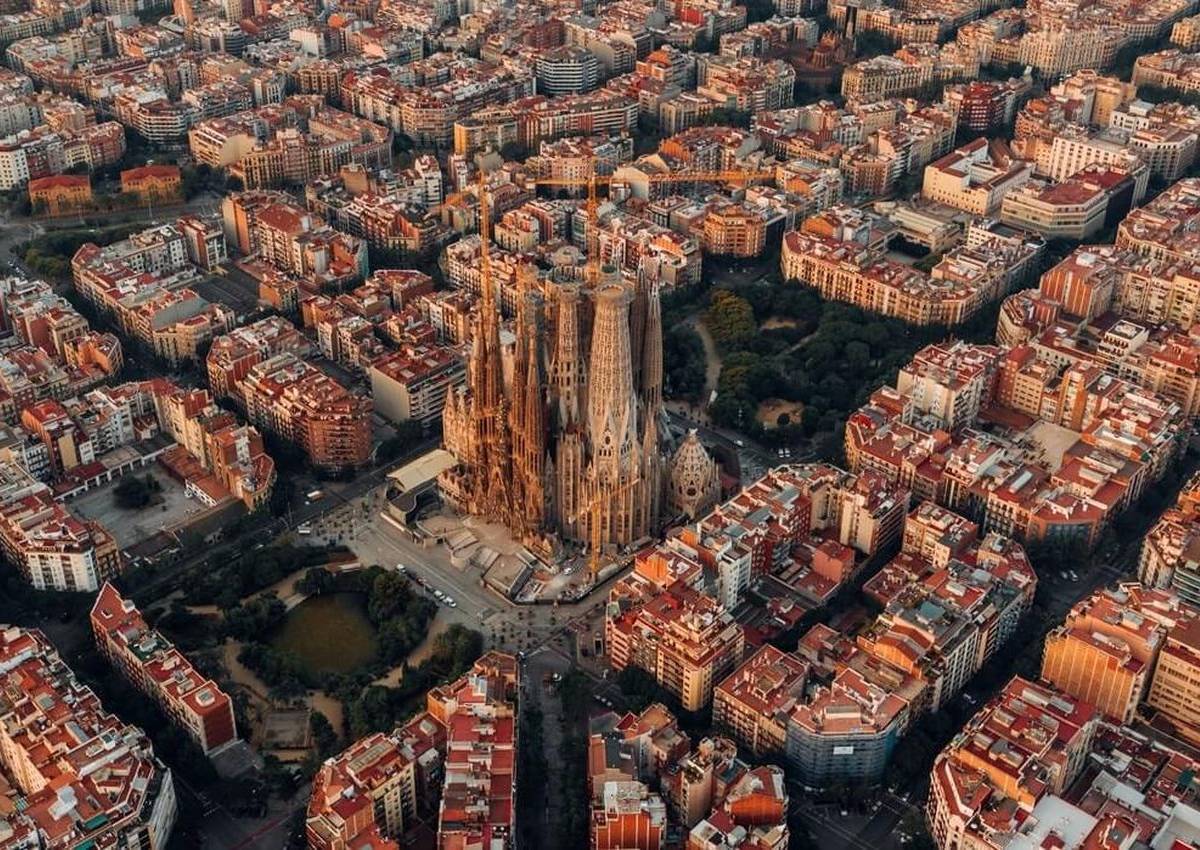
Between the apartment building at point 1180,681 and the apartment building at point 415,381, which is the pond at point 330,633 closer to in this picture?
the apartment building at point 415,381

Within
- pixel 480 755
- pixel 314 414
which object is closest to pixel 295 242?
pixel 314 414

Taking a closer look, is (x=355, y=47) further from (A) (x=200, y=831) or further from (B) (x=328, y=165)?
(A) (x=200, y=831)

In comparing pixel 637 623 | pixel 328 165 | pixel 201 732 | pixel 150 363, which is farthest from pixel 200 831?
pixel 328 165

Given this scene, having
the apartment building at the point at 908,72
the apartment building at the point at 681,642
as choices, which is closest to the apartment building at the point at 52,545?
the apartment building at the point at 681,642

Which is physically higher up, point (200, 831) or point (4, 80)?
point (4, 80)

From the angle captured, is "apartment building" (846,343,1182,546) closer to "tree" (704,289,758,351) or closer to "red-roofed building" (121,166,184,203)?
"tree" (704,289,758,351)

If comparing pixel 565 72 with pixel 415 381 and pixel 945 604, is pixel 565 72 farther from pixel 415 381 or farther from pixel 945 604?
pixel 945 604
